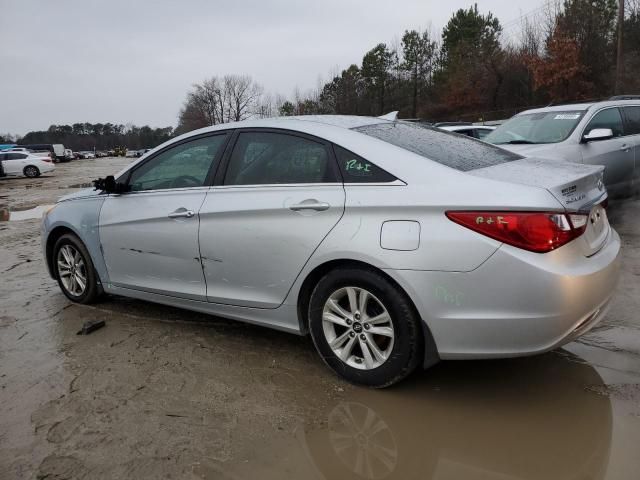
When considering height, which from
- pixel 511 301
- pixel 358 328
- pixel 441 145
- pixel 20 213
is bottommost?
pixel 20 213

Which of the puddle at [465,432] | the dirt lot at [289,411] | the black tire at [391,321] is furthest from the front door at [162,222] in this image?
the puddle at [465,432]

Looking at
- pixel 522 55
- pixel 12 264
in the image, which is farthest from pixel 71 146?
pixel 12 264

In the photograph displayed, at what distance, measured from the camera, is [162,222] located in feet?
12.7

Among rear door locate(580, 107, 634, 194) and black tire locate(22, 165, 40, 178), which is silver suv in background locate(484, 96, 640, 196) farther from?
black tire locate(22, 165, 40, 178)

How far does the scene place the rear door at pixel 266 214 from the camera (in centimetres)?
310

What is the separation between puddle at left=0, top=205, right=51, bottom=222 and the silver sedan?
8.83 m

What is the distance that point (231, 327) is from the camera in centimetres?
417

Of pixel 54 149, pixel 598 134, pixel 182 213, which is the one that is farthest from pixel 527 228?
pixel 54 149

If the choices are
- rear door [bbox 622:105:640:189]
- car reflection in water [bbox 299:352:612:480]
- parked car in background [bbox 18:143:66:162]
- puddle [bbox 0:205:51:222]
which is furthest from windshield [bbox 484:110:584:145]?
parked car in background [bbox 18:143:66:162]

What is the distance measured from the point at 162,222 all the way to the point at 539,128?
551 centimetres

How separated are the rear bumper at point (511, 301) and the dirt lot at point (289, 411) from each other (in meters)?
0.41

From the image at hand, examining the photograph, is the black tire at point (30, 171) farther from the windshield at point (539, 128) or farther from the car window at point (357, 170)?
the car window at point (357, 170)

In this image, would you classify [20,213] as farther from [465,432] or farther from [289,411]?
[465,432]

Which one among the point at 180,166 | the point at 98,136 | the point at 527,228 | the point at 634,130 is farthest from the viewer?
the point at 98,136
